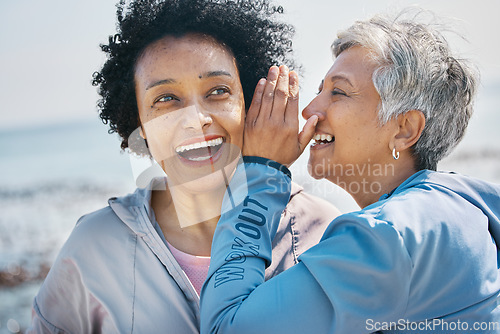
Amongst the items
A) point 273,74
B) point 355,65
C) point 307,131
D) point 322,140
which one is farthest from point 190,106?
point 355,65

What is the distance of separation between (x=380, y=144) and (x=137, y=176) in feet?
4.72

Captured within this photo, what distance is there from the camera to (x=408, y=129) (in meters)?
2.37

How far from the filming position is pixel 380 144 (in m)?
2.40

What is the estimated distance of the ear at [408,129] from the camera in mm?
2344

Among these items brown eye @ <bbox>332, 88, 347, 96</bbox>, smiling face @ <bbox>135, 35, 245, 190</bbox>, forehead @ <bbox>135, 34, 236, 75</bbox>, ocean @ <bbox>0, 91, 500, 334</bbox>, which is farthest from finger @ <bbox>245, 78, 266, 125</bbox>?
ocean @ <bbox>0, 91, 500, 334</bbox>

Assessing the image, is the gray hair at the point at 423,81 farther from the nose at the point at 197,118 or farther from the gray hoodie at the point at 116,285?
the gray hoodie at the point at 116,285

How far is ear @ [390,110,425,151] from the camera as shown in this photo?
92.3 inches

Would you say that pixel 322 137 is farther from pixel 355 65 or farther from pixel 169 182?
pixel 169 182

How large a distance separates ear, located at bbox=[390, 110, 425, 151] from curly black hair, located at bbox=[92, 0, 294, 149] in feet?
3.13

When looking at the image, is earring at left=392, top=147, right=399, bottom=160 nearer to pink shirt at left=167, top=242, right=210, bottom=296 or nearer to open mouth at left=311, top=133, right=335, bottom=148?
open mouth at left=311, top=133, right=335, bottom=148

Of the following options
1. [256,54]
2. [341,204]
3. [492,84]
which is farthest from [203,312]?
[492,84]

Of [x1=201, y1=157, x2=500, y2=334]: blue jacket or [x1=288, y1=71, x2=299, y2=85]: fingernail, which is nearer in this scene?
[x1=201, y1=157, x2=500, y2=334]: blue jacket

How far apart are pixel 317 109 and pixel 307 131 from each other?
5.2 inches

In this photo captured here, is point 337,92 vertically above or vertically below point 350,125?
above
